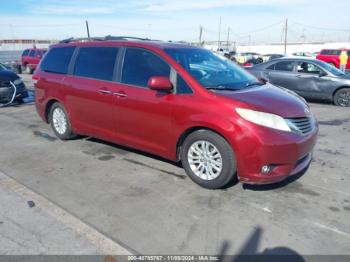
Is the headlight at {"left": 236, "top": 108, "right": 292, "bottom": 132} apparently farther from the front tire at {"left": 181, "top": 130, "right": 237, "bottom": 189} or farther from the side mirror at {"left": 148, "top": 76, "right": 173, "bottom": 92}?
the side mirror at {"left": 148, "top": 76, "right": 173, "bottom": 92}

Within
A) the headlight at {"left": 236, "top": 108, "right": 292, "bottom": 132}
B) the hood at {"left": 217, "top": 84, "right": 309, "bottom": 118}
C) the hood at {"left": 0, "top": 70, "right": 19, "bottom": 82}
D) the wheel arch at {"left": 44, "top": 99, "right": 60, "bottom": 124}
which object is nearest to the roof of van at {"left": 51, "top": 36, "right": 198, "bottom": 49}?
the wheel arch at {"left": 44, "top": 99, "right": 60, "bottom": 124}

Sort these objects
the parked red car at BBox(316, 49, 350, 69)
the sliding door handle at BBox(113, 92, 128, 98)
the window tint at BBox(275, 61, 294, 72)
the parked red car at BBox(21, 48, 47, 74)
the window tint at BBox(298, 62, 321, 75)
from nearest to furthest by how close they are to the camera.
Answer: the sliding door handle at BBox(113, 92, 128, 98), the window tint at BBox(298, 62, 321, 75), the window tint at BBox(275, 61, 294, 72), the parked red car at BBox(21, 48, 47, 74), the parked red car at BBox(316, 49, 350, 69)

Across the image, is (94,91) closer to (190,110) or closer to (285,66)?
(190,110)

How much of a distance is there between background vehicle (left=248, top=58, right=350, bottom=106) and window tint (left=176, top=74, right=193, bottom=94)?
19.9 feet

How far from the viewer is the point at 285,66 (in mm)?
11180

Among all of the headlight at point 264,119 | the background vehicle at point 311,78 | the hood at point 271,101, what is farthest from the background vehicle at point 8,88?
the headlight at point 264,119

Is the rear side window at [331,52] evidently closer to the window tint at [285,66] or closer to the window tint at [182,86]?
the window tint at [285,66]

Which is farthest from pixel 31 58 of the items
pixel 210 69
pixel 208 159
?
pixel 208 159

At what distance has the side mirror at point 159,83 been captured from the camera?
165 inches

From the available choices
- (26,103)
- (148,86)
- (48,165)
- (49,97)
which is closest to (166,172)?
(148,86)

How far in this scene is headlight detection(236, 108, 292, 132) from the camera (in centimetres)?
373

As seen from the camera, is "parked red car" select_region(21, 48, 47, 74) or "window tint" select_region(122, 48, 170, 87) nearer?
"window tint" select_region(122, 48, 170, 87)

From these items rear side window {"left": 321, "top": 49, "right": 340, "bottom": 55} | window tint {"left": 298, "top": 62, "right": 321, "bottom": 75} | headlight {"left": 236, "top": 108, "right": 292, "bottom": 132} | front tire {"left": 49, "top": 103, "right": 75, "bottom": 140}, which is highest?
rear side window {"left": 321, "top": 49, "right": 340, "bottom": 55}

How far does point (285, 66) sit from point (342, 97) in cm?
206
